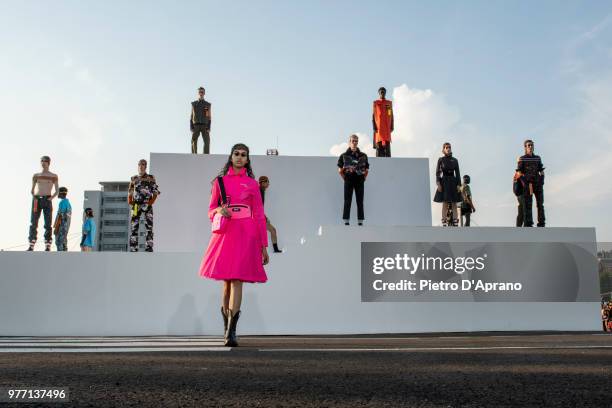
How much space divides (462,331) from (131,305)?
5.27 m

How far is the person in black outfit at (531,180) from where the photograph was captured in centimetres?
1069

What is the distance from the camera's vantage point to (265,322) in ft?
32.0

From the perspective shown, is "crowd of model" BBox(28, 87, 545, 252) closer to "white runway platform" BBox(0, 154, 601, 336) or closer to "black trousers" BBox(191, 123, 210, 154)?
"white runway platform" BBox(0, 154, 601, 336)

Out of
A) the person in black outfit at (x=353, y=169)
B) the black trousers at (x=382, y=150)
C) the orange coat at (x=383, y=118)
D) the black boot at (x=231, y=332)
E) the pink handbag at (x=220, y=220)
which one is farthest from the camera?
the black trousers at (x=382, y=150)

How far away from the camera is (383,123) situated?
13.0 m

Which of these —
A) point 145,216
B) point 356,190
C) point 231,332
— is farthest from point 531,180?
point 231,332

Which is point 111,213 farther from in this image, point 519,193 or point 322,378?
point 322,378

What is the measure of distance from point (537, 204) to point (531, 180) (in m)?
0.45

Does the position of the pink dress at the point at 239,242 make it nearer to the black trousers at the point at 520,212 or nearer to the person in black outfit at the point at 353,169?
the person in black outfit at the point at 353,169

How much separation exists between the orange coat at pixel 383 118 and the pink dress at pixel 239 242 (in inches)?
316

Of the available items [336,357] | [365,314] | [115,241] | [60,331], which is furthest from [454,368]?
[115,241]

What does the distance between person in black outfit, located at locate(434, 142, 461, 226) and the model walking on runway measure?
20.9 ft

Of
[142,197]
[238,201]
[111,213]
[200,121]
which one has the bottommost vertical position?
[238,201]

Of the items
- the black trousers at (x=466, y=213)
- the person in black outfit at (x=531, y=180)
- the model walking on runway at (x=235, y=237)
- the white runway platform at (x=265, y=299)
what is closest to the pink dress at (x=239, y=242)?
the model walking on runway at (x=235, y=237)
